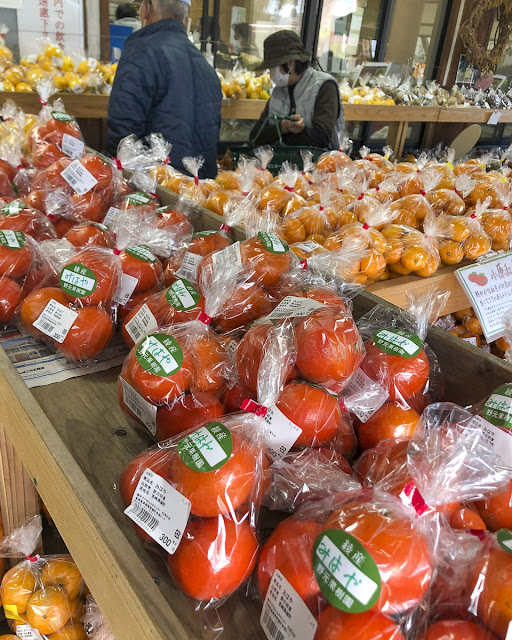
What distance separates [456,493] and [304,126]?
2.80m

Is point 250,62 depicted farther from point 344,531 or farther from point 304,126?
point 344,531

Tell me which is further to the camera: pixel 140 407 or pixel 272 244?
pixel 272 244

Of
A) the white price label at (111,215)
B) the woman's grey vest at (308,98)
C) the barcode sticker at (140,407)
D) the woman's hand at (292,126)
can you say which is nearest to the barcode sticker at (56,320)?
the barcode sticker at (140,407)

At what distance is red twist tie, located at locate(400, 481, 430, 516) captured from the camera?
536mm

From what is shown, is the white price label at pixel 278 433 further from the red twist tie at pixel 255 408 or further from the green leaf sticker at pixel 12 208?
the green leaf sticker at pixel 12 208

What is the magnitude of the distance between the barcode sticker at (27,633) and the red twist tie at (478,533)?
40.3 inches

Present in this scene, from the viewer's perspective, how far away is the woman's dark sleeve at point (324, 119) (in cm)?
297

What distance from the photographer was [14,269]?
1.05m

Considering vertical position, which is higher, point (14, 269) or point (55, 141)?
point (55, 141)

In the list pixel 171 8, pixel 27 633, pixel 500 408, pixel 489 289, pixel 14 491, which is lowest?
pixel 27 633

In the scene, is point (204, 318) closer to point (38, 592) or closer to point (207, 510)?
point (207, 510)

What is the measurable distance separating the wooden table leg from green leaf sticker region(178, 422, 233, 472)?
0.62 m

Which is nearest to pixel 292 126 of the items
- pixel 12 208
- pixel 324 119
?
pixel 324 119

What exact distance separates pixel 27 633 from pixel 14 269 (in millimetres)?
800
